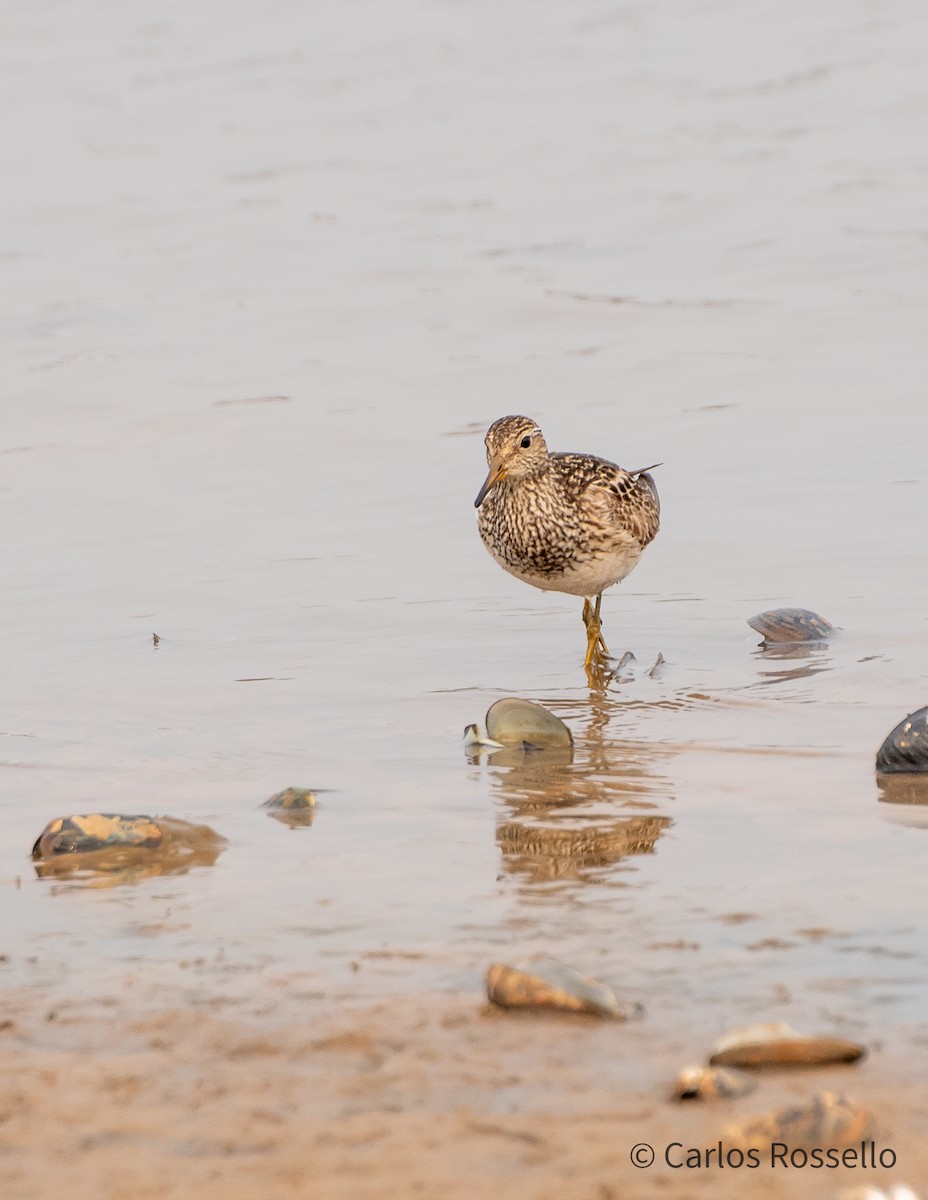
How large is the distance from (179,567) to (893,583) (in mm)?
3859

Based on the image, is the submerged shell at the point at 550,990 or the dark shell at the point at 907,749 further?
the dark shell at the point at 907,749

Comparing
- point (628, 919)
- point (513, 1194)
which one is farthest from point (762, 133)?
point (513, 1194)

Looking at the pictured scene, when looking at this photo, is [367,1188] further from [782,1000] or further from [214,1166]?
[782,1000]

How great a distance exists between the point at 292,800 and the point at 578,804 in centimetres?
99

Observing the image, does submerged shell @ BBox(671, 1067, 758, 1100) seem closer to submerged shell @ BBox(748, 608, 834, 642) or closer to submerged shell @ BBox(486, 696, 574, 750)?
submerged shell @ BBox(486, 696, 574, 750)

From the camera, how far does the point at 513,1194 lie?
3.61 m

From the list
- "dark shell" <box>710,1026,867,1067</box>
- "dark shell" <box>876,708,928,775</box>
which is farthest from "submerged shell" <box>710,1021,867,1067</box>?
"dark shell" <box>876,708,928,775</box>

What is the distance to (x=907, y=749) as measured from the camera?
616 centimetres

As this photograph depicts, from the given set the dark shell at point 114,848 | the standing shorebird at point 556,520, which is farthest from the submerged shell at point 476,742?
the standing shorebird at point 556,520

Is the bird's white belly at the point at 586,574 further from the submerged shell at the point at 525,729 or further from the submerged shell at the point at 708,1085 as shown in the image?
the submerged shell at the point at 708,1085

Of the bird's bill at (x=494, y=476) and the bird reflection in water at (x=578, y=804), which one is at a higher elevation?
the bird's bill at (x=494, y=476)

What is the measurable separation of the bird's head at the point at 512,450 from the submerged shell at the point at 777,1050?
4967 millimetres

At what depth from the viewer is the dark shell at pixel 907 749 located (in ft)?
20.1

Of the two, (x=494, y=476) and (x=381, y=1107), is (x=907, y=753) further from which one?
(x=494, y=476)
